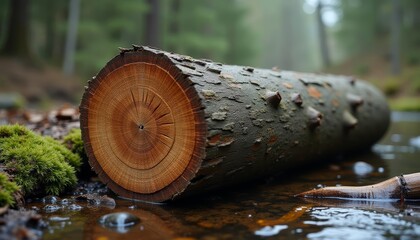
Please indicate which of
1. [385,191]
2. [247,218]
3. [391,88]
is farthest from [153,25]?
[247,218]

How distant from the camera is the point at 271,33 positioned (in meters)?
56.4

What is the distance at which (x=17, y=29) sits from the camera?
15914 mm

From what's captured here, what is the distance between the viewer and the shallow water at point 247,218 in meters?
2.11

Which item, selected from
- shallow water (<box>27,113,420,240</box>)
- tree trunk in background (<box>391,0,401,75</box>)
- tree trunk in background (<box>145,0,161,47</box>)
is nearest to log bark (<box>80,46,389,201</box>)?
shallow water (<box>27,113,420,240</box>)

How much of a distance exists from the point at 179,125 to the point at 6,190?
46.3 inches

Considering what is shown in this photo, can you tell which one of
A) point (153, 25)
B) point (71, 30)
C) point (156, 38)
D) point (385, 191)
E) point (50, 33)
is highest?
point (50, 33)

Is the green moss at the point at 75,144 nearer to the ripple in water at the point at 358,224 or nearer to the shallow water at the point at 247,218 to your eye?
the shallow water at the point at 247,218

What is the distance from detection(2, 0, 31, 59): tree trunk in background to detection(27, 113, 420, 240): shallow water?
15.5m

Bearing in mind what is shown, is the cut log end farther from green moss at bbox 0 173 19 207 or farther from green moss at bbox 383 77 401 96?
green moss at bbox 383 77 401 96

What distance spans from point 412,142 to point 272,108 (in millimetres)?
4515

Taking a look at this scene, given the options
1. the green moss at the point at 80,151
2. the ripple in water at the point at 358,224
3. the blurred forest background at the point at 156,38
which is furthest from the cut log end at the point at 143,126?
the blurred forest background at the point at 156,38

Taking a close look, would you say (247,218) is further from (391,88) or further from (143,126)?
(391,88)

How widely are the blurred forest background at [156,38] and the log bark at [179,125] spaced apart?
9357mm

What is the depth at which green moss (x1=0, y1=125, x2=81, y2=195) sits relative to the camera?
275cm
